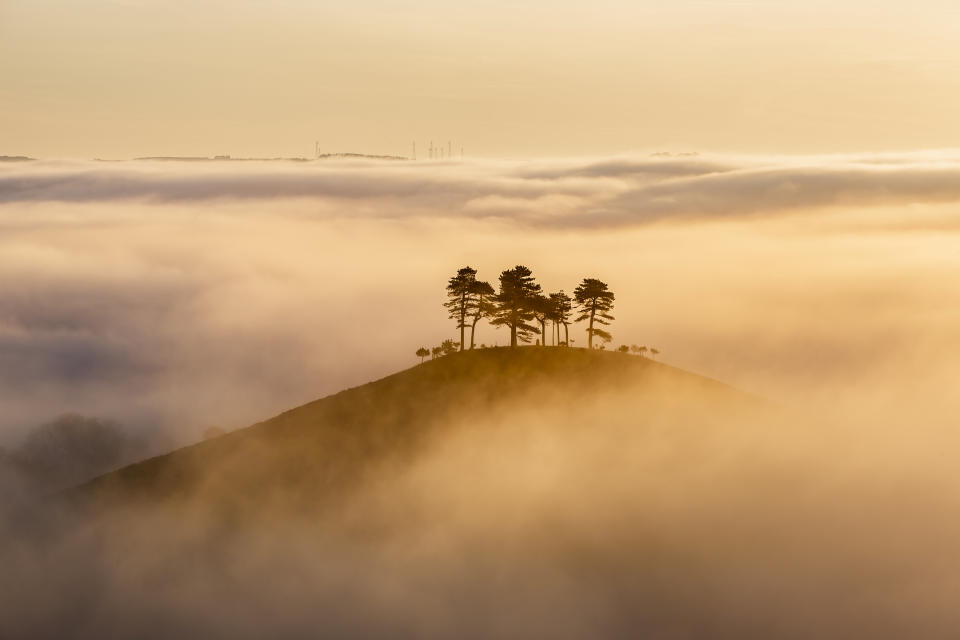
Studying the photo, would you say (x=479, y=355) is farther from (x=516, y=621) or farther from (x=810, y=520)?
(x=810, y=520)

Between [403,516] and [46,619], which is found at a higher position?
[403,516]

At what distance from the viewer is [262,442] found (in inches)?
6550

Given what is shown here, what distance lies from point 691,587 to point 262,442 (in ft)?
211

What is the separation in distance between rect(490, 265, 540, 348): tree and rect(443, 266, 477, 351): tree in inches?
162

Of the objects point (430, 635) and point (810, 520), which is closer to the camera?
point (430, 635)

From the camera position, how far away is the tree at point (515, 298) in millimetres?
164500

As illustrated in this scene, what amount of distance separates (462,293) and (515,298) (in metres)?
7.80

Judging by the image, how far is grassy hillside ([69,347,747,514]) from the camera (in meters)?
159

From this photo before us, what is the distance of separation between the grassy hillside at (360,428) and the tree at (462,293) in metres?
6.32

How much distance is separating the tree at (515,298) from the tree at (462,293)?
162 inches

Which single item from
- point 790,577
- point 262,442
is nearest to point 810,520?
point 790,577

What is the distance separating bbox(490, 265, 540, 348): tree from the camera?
540 feet

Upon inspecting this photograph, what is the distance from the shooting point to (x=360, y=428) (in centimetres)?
16375

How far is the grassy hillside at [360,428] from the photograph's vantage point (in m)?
159
